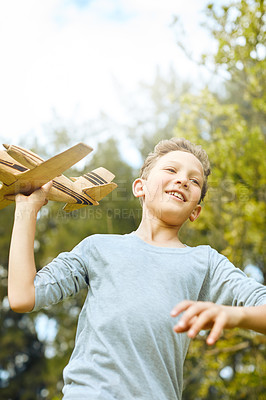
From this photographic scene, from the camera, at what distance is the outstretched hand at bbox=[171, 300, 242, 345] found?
1124 millimetres

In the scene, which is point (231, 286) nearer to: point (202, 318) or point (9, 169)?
point (202, 318)

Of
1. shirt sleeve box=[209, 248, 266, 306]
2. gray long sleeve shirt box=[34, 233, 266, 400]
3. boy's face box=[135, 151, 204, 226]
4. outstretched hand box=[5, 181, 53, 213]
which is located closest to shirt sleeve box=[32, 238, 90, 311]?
gray long sleeve shirt box=[34, 233, 266, 400]

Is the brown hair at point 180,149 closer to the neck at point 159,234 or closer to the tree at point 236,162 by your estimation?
the neck at point 159,234

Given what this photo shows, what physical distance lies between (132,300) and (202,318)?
43 cm

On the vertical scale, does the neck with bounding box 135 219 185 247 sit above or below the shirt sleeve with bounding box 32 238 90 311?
above

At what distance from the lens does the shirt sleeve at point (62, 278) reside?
152cm

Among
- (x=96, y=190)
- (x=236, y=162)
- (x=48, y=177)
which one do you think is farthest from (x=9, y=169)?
(x=236, y=162)

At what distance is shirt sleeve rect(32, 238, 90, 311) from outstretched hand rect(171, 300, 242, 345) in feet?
1.80

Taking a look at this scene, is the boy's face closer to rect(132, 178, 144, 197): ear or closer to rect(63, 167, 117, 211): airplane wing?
rect(132, 178, 144, 197): ear

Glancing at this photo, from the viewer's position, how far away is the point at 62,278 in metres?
1.60

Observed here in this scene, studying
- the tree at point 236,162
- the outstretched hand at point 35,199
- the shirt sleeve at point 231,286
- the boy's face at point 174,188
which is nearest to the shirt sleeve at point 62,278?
the outstretched hand at point 35,199

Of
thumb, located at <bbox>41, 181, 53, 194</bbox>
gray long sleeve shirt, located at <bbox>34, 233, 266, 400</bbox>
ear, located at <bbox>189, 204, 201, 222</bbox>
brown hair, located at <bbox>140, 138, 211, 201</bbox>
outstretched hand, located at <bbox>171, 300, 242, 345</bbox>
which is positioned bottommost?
gray long sleeve shirt, located at <bbox>34, 233, 266, 400</bbox>

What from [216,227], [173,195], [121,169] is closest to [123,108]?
[121,169]

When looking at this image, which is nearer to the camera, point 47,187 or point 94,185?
point 47,187
